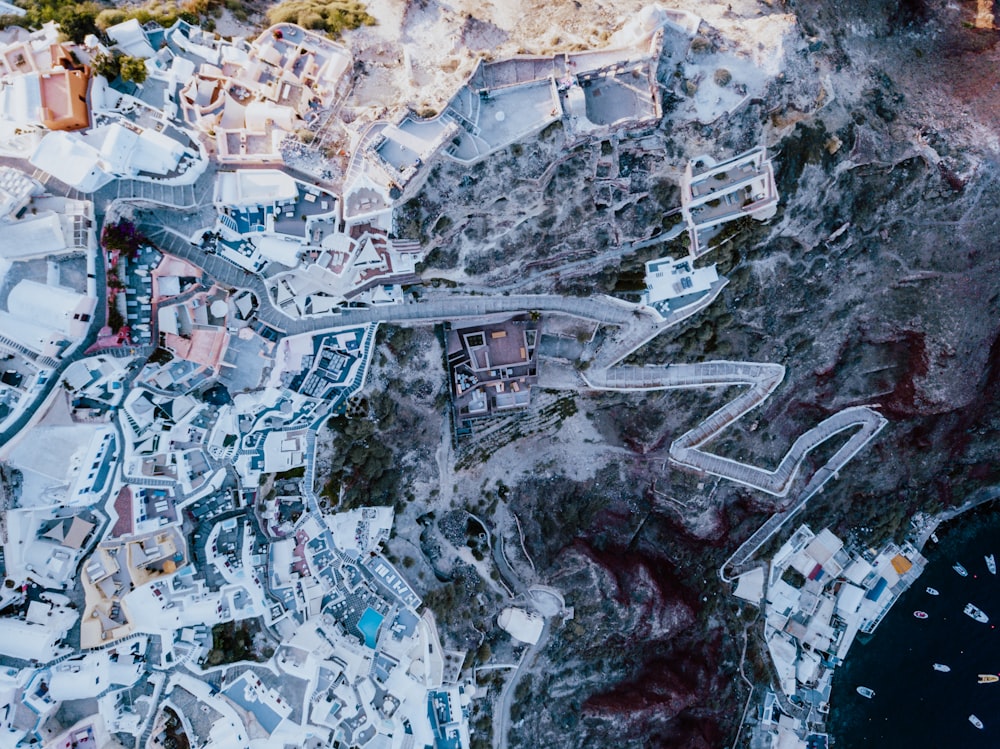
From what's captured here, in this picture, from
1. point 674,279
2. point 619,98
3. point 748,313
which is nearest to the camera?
point 619,98

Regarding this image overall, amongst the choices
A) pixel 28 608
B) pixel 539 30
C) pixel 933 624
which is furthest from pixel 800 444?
pixel 28 608

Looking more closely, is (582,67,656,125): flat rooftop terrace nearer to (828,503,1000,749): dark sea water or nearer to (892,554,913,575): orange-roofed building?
(892,554,913,575): orange-roofed building

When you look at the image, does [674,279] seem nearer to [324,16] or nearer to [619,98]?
[619,98]

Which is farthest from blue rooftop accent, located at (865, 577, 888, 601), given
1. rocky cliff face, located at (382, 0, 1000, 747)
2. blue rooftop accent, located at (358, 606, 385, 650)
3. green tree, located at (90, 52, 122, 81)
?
green tree, located at (90, 52, 122, 81)

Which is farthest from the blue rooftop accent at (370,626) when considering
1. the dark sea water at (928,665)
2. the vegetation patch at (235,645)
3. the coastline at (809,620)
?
the dark sea water at (928,665)

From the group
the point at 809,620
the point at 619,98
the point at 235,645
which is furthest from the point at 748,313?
the point at 235,645

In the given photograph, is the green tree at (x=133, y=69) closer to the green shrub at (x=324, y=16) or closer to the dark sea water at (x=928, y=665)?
the green shrub at (x=324, y=16)
